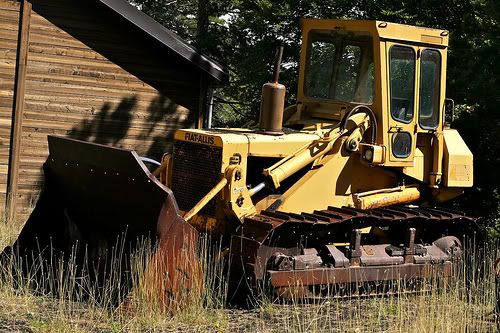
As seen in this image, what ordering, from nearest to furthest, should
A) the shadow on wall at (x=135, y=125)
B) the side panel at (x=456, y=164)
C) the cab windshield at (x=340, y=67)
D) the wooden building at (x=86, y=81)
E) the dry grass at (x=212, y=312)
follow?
1. the dry grass at (x=212, y=312)
2. the cab windshield at (x=340, y=67)
3. the side panel at (x=456, y=164)
4. the wooden building at (x=86, y=81)
5. the shadow on wall at (x=135, y=125)

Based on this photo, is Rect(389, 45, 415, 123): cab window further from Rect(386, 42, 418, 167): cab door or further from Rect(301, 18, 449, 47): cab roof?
Rect(301, 18, 449, 47): cab roof

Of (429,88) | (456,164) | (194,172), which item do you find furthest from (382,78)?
(194,172)

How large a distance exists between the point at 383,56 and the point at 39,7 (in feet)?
20.2

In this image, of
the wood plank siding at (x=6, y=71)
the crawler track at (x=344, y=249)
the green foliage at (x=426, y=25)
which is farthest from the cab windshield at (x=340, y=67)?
the wood plank siding at (x=6, y=71)

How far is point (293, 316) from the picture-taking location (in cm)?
836

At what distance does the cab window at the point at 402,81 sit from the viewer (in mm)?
10172

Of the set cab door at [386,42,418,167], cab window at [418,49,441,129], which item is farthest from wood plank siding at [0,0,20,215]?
cab window at [418,49,441,129]

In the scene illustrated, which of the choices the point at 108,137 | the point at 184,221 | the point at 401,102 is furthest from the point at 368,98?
the point at 108,137

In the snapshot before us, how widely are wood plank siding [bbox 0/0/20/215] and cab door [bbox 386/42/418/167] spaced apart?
6309mm

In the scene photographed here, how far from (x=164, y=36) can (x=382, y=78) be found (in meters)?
5.20

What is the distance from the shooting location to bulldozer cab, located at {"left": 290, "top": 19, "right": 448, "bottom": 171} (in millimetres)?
10117

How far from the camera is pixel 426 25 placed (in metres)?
16.0

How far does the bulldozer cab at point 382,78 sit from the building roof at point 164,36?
3.77m

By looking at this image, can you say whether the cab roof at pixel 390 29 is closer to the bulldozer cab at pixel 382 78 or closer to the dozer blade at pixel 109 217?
the bulldozer cab at pixel 382 78
